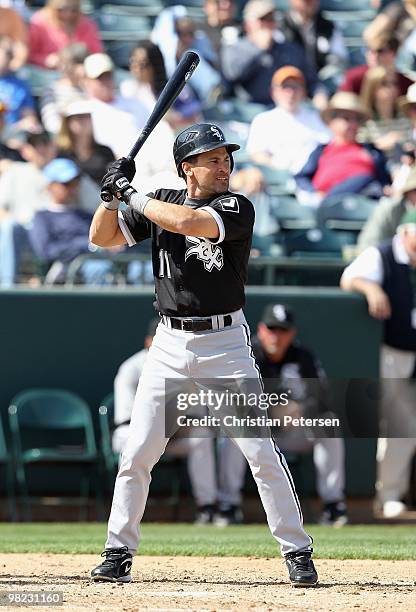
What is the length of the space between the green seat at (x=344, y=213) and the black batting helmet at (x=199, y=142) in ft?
17.2

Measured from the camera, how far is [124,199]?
190 inches

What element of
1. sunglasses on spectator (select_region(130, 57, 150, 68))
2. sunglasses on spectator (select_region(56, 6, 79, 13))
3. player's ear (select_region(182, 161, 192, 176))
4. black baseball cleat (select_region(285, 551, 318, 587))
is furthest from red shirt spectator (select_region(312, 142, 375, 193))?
black baseball cleat (select_region(285, 551, 318, 587))

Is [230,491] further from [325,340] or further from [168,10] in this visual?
A: [168,10]

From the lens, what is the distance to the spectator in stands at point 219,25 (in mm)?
11766

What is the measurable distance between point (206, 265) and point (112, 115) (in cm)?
604

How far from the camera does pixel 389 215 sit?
377 inches

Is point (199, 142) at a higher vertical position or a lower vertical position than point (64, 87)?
lower

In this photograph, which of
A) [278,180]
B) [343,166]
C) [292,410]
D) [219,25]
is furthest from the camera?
[219,25]

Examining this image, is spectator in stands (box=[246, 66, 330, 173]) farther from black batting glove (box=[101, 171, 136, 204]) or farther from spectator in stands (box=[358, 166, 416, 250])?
black batting glove (box=[101, 171, 136, 204])

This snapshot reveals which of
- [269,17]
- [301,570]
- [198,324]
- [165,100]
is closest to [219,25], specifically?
[269,17]

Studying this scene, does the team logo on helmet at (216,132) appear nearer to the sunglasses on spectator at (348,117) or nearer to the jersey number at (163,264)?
the jersey number at (163,264)

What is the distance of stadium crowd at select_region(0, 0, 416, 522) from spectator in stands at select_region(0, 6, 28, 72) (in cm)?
1

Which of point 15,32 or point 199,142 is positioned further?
point 15,32

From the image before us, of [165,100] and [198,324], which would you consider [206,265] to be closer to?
[198,324]
